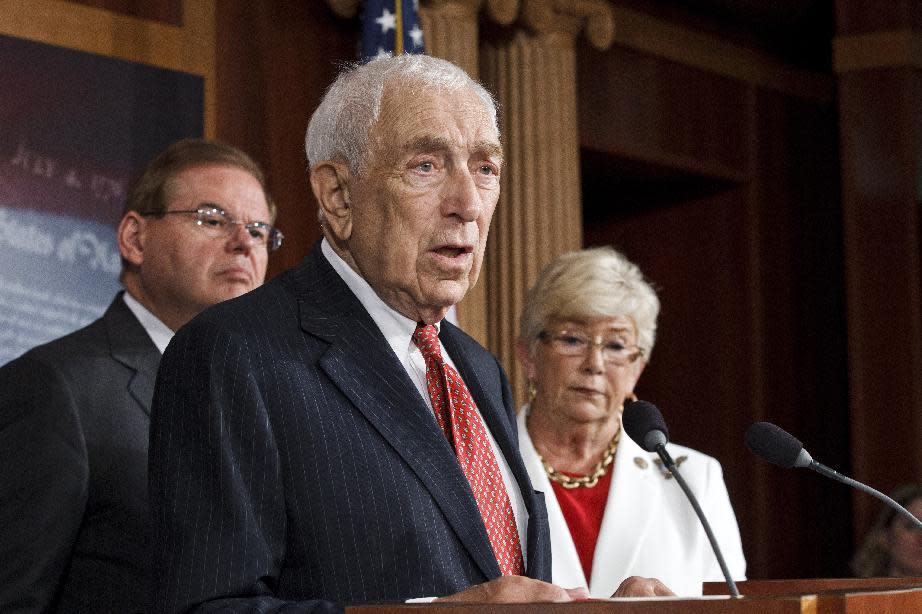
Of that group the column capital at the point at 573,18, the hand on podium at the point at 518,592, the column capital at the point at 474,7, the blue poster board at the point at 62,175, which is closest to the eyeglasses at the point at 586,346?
the blue poster board at the point at 62,175

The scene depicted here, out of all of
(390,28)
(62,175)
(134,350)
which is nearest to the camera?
(134,350)

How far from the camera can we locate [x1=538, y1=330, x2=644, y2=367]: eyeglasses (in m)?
3.82

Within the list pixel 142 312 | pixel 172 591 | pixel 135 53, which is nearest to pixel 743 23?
pixel 135 53

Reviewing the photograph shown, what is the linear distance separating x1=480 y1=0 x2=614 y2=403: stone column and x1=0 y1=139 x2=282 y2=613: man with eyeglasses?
9.71ft

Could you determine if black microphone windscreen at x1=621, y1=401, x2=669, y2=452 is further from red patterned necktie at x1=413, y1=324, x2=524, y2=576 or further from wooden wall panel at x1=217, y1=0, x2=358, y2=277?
wooden wall panel at x1=217, y1=0, x2=358, y2=277

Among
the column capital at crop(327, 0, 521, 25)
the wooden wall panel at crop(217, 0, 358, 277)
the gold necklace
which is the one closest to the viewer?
the gold necklace

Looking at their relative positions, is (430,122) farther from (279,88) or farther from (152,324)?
(279,88)

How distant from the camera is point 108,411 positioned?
2852 millimetres

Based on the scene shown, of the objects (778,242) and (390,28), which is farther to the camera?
(778,242)

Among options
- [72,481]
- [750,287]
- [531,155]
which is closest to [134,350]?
[72,481]

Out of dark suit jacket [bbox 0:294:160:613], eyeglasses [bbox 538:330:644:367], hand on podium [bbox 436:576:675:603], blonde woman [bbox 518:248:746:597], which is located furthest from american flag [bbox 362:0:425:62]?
hand on podium [bbox 436:576:675:603]

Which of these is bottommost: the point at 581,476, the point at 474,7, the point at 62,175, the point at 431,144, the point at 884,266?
the point at 581,476

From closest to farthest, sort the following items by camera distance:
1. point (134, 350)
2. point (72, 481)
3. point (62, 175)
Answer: point (72, 481) → point (134, 350) → point (62, 175)

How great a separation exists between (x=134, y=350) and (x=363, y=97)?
1.02 m
